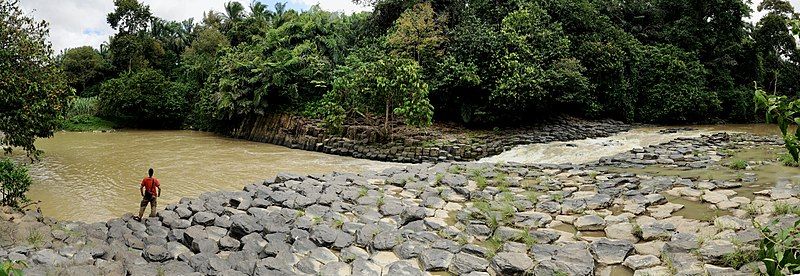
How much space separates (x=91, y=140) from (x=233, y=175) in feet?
44.8

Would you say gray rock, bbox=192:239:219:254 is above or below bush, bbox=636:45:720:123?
below

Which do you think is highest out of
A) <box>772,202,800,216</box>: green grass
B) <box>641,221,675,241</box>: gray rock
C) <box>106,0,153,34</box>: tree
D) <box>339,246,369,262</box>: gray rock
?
<box>106,0,153,34</box>: tree

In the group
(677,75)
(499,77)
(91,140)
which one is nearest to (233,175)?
(499,77)

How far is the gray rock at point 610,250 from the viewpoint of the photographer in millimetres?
5135

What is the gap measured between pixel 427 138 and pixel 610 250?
10.4 metres

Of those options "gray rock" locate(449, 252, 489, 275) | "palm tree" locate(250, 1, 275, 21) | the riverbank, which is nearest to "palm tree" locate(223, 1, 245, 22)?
"palm tree" locate(250, 1, 275, 21)

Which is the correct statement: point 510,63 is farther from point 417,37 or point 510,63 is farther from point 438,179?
point 438,179

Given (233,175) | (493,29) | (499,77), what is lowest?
(233,175)

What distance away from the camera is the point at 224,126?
2331cm

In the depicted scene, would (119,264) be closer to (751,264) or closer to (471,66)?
(751,264)

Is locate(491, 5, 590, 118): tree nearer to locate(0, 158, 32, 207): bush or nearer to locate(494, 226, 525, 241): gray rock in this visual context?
locate(494, 226, 525, 241): gray rock

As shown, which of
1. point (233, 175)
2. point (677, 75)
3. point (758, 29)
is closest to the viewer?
point (233, 175)

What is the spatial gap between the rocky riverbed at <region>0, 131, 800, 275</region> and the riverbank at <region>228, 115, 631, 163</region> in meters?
5.64

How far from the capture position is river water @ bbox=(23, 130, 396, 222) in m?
9.93
